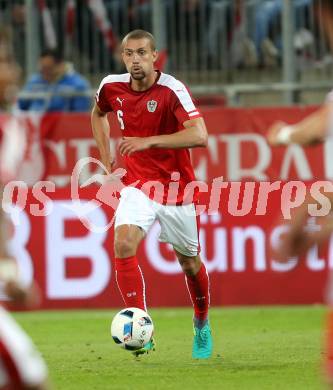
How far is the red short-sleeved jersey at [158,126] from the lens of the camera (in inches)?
423

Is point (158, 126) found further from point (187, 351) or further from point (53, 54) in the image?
point (53, 54)

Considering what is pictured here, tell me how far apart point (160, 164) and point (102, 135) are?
69 centimetres

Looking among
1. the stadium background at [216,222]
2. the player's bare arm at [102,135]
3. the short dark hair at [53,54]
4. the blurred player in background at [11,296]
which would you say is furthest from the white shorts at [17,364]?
the short dark hair at [53,54]

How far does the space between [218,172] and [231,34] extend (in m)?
3.21

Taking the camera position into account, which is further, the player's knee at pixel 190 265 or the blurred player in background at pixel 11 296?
the player's knee at pixel 190 265

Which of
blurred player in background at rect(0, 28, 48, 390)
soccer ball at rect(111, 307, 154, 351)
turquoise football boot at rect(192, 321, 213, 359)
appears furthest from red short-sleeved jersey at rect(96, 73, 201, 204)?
blurred player in background at rect(0, 28, 48, 390)

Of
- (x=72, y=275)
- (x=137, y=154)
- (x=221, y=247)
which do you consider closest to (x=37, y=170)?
(x=72, y=275)

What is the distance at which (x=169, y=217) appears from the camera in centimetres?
1079

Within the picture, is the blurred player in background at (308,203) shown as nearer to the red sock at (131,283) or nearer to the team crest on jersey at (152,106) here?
the red sock at (131,283)

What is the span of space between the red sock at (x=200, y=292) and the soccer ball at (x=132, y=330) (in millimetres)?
1112

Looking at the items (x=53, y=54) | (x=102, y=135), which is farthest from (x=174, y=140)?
(x=53, y=54)

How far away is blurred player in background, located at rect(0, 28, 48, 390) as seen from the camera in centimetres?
522

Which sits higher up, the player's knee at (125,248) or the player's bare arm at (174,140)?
the player's bare arm at (174,140)

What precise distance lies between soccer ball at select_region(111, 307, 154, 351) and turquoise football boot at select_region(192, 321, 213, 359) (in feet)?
3.18
